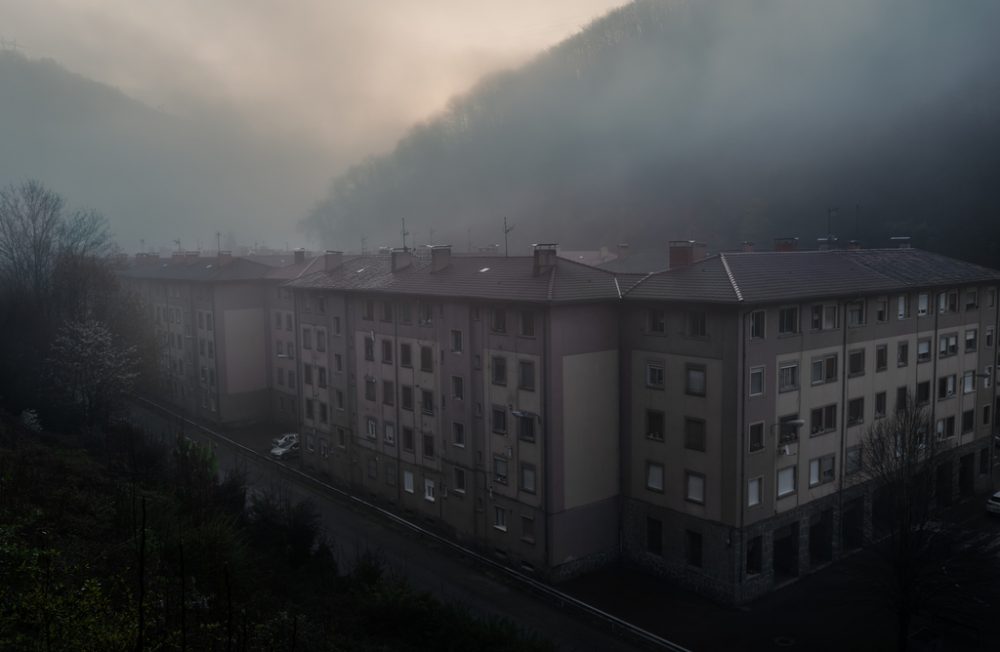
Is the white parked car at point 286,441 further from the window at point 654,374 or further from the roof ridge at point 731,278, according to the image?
the roof ridge at point 731,278

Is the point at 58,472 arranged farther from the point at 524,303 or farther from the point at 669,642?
the point at 669,642

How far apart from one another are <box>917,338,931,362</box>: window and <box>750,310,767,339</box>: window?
9.90 meters

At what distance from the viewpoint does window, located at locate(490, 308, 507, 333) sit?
88.0ft

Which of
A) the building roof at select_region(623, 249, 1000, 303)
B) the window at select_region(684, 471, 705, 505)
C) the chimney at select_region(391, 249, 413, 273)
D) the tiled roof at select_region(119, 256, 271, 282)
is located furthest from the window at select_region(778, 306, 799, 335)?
the tiled roof at select_region(119, 256, 271, 282)

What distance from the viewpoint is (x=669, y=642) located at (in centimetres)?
2152

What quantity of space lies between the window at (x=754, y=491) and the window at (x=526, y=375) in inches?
288

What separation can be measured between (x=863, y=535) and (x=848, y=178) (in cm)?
5713


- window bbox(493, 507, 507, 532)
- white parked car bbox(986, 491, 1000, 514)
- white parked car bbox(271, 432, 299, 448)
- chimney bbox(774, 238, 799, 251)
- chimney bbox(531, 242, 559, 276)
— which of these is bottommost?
white parked car bbox(986, 491, 1000, 514)

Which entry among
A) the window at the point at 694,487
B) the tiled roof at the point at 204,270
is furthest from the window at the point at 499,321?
the tiled roof at the point at 204,270

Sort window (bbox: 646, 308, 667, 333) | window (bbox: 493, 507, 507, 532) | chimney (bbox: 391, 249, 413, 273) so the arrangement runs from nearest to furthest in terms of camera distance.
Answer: window (bbox: 646, 308, 667, 333) → window (bbox: 493, 507, 507, 532) → chimney (bbox: 391, 249, 413, 273)

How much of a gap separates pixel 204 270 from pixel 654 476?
35.3 m

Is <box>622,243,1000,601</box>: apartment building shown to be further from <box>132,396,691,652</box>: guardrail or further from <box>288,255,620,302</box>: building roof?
<box>132,396,691,652</box>: guardrail

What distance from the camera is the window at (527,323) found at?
25797 mm

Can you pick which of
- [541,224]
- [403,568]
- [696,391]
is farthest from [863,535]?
[541,224]
